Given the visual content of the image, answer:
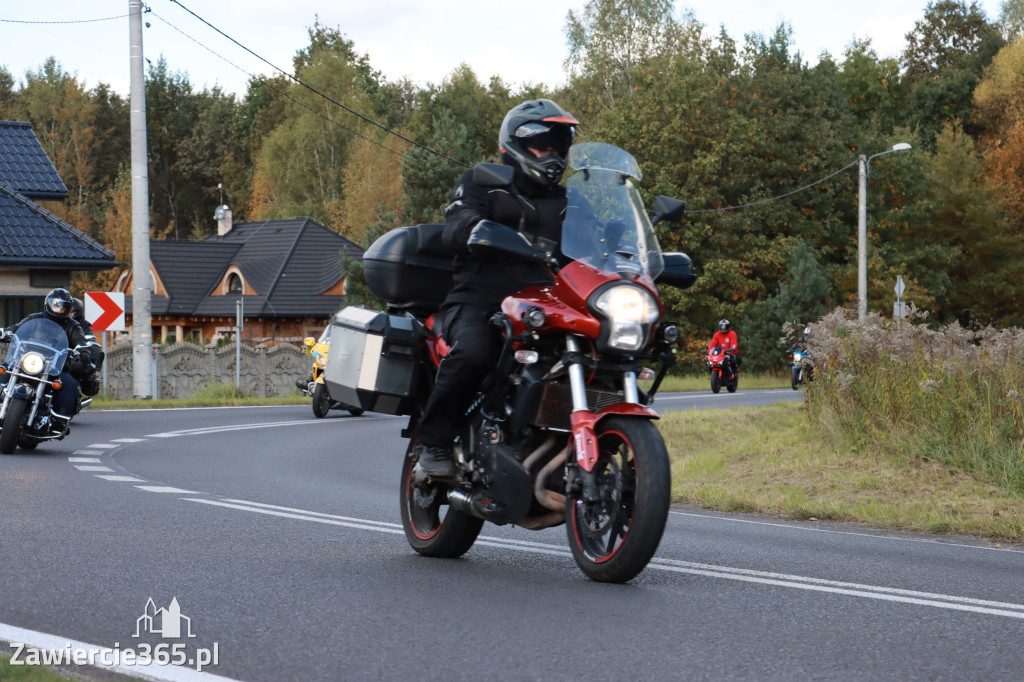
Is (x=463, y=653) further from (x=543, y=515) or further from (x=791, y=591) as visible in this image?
(x=791, y=591)

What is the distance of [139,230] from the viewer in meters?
27.8

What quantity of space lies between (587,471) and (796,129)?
51214 millimetres

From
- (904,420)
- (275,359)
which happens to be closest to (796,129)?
(275,359)

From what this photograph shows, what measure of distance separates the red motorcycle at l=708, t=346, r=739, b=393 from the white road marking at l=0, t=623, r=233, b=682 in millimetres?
28376

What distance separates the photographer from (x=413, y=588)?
5691 millimetres

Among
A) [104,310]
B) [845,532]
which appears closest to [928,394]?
[845,532]

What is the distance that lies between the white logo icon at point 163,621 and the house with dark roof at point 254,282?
56352 mm

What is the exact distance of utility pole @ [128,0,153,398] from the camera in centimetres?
2742

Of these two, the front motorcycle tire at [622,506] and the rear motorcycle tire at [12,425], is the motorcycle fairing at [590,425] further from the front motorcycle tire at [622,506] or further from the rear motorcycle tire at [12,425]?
the rear motorcycle tire at [12,425]

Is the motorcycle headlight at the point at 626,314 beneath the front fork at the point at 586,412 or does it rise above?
above

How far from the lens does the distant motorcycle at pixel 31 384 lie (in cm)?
1329

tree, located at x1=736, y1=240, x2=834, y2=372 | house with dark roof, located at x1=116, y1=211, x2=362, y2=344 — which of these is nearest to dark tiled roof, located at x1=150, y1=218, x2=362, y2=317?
house with dark roof, located at x1=116, y1=211, x2=362, y2=344

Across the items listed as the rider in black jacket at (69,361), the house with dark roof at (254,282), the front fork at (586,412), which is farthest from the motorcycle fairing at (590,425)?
the house with dark roof at (254,282)

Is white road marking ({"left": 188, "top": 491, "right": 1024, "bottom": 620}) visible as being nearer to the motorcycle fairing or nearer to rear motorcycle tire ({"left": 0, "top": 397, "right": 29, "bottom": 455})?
the motorcycle fairing
